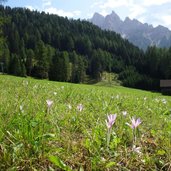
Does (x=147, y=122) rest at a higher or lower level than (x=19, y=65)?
lower

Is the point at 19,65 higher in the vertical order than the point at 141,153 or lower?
higher

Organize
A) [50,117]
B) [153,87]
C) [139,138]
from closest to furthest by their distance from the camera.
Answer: [139,138] → [50,117] → [153,87]

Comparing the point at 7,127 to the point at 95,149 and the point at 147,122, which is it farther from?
the point at 147,122

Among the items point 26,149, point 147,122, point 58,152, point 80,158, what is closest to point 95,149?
point 80,158

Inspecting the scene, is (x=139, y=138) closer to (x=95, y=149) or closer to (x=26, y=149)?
(x=95, y=149)

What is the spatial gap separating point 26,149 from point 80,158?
521mm

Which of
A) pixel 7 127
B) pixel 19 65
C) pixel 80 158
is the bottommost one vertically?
pixel 80 158

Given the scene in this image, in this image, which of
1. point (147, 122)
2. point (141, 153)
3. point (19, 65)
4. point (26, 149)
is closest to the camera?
point (26, 149)

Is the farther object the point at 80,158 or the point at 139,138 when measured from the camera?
the point at 139,138

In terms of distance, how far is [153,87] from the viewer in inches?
5915

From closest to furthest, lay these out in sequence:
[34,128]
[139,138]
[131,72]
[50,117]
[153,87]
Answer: [34,128] → [139,138] → [50,117] → [153,87] → [131,72]

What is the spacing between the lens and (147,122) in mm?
5129

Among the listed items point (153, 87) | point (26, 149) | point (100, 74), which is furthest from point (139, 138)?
point (100, 74)

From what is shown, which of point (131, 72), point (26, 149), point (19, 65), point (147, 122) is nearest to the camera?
point (26, 149)
